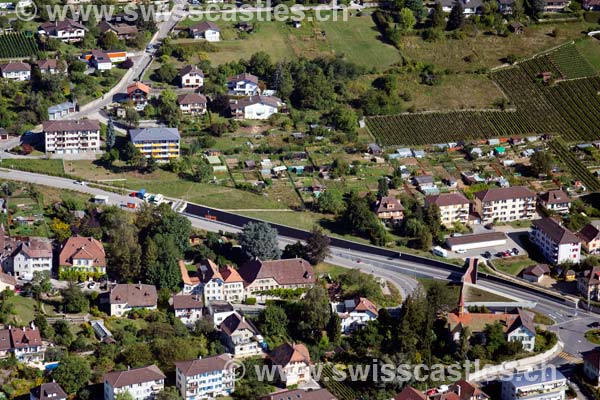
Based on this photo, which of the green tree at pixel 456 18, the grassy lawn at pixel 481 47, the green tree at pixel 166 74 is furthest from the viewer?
the green tree at pixel 456 18

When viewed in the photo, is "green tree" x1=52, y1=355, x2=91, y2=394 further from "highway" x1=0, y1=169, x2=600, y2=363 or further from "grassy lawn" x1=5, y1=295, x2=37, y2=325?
"highway" x1=0, y1=169, x2=600, y2=363

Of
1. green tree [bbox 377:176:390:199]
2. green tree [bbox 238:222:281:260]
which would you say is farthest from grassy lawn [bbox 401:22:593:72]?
green tree [bbox 238:222:281:260]

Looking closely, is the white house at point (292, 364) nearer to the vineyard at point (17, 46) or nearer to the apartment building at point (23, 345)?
the apartment building at point (23, 345)

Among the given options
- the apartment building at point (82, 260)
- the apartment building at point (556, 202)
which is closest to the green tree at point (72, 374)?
the apartment building at point (82, 260)

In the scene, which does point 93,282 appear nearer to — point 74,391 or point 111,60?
point 74,391

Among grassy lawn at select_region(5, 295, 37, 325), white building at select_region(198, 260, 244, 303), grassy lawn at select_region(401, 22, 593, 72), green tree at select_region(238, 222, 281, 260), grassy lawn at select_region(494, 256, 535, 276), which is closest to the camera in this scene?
grassy lawn at select_region(5, 295, 37, 325)

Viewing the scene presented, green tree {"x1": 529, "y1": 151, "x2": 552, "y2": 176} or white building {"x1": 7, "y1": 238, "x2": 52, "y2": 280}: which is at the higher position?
green tree {"x1": 529, "y1": 151, "x2": 552, "y2": 176}

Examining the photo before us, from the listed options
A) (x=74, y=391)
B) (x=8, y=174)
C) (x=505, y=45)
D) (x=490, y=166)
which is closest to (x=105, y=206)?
(x=8, y=174)
